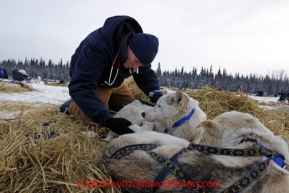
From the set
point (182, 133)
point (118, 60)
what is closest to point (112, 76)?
point (118, 60)

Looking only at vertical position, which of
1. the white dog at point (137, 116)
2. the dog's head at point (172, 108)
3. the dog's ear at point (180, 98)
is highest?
the dog's ear at point (180, 98)

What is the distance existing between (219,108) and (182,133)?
172 centimetres

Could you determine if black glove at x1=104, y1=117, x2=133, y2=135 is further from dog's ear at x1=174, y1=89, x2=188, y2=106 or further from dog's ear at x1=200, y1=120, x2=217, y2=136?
dog's ear at x1=200, y1=120, x2=217, y2=136

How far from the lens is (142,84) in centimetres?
487

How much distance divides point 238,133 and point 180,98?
1.64 metres

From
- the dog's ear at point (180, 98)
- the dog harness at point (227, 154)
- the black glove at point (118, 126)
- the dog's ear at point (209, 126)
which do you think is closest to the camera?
the dog harness at point (227, 154)

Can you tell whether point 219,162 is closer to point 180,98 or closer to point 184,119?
point 184,119

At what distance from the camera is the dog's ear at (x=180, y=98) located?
137 inches

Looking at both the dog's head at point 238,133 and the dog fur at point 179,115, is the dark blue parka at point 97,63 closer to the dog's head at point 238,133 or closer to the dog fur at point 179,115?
the dog fur at point 179,115

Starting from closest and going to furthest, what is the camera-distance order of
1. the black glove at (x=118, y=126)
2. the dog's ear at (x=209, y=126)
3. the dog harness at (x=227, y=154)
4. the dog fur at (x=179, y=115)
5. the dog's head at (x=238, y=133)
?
the dog harness at (x=227, y=154) < the dog's head at (x=238, y=133) < the dog's ear at (x=209, y=126) < the black glove at (x=118, y=126) < the dog fur at (x=179, y=115)

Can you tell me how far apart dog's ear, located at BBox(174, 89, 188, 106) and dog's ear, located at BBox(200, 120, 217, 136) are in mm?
1361

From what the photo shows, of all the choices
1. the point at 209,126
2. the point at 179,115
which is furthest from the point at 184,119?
the point at 209,126

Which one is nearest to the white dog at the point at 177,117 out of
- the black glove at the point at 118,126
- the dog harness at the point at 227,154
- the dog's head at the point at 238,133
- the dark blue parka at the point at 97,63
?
the black glove at the point at 118,126

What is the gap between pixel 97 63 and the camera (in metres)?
3.39
